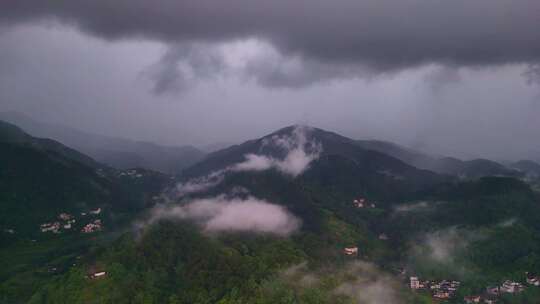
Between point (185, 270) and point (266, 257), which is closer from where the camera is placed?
point (185, 270)

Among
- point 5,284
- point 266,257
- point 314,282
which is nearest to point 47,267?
point 5,284

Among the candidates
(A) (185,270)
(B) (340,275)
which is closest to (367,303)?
(B) (340,275)

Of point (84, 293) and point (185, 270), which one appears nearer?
point (84, 293)

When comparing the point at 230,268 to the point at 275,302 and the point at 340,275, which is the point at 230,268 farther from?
the point at 340,275

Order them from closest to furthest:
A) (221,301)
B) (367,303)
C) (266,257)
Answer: (221,301)
(367,303)
(266,257)

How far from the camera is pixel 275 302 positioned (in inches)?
5984

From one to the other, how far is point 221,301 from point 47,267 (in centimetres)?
8845

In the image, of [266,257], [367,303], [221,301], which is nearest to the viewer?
[221,301]

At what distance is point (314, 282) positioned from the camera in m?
172

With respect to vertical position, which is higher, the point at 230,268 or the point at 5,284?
the point at 230,268

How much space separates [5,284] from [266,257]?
4092 inches

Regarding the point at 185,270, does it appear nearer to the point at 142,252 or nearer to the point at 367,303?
the point at 142,252

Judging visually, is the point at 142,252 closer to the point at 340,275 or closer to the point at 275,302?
the point at 275,302

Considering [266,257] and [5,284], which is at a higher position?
[266,257]
